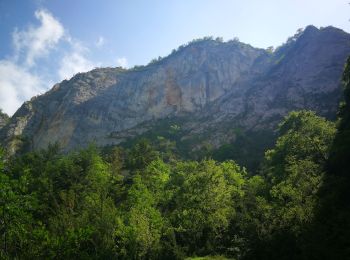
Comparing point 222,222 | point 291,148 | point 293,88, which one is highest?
point 293,88

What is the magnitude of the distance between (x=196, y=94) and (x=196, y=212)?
317 feet

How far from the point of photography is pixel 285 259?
28.8m

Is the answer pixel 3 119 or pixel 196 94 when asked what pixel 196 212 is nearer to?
pixel 196 94

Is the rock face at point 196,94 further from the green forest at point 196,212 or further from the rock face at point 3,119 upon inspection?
the green forest at point 196,212

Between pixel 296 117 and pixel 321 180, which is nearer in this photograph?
pixel 321 180

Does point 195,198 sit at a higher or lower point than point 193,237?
higher

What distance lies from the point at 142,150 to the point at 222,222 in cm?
3199

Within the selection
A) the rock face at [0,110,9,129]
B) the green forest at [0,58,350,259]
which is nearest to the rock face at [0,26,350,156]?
the rock face at [0,110,9,129]

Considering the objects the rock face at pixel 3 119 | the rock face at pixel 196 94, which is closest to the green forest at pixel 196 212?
the rock face at pixel 196 94

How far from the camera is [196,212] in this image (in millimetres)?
40719

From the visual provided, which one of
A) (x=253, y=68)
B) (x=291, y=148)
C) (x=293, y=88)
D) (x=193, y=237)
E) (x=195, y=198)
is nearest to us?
(x=193, y=237)

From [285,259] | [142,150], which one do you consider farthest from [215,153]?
[285,259]

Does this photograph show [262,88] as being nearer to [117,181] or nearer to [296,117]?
[296,117]

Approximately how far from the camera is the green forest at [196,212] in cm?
2456
